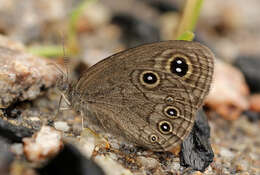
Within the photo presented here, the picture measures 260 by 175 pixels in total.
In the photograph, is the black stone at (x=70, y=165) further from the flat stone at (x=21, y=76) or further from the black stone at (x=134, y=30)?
the black stone at (x=134, y=30)

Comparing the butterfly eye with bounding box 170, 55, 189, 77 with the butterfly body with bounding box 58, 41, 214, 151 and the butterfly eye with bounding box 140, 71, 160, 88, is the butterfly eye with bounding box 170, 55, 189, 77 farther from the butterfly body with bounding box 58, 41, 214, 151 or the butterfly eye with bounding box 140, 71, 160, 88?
the butterfly eye with bounding box 140, 71, 160, 88

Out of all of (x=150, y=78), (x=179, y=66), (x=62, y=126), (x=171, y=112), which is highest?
(x=179, y=66)

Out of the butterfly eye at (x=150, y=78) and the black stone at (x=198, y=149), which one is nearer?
the butterfly eye at (x=150, y=78)

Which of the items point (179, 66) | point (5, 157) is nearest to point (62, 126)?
point (5, 157)

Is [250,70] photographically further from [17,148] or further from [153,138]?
[17,148]

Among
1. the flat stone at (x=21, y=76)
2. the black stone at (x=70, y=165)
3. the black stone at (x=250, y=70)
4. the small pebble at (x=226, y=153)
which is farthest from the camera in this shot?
the black stone at (x=250, y=70)

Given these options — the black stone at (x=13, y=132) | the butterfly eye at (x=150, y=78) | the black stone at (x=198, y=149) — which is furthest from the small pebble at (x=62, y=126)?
the black stone at (x=198, y=149)

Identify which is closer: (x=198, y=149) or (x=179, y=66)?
(x=179, y=66)

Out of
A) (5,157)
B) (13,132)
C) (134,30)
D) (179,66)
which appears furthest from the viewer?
(134,30)

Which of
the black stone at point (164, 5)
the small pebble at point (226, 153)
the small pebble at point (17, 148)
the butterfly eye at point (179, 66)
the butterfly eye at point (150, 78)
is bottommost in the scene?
the small pebble at point (226, 153)
